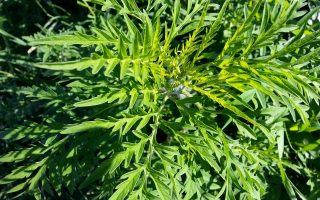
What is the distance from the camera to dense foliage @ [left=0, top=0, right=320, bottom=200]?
1407 mm

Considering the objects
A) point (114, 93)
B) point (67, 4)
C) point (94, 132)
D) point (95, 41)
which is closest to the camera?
point (95, 41)

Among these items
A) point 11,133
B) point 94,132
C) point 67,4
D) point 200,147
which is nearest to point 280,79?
point 200,147

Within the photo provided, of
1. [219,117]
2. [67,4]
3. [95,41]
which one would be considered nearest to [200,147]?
[95,41]

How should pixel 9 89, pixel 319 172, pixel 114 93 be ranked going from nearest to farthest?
pixel 114 93 < pixel 319 172 < pixel 9 89

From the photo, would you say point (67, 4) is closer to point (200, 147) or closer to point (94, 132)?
point (94, 132)

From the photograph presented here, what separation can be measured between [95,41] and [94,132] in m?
0.50

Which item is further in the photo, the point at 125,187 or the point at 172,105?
the point at 172,105

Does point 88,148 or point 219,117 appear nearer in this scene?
point 88,148

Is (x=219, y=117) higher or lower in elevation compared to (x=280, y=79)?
lower

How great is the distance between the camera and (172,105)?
211cm

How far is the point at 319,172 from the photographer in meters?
2.15

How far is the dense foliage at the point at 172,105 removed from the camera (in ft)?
4.62

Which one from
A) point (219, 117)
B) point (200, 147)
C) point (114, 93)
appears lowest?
point (219, 117)

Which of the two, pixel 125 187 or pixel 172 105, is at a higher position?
pixel 125 187
